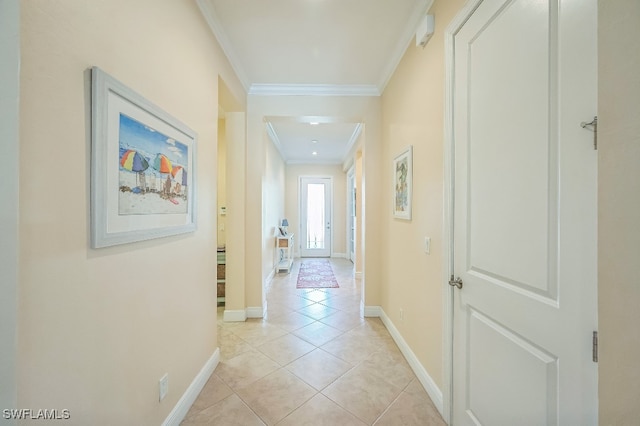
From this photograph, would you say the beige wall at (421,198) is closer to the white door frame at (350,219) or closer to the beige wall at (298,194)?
the white door frame at (350,219)

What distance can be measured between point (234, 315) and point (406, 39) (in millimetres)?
3279

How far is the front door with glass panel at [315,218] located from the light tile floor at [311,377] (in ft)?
13.0

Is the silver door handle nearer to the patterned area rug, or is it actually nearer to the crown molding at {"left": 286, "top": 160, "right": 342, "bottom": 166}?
the patterned area rug

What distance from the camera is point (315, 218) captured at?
7168 mm

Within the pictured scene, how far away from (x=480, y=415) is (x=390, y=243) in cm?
164

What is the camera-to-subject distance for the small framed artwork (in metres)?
2.15

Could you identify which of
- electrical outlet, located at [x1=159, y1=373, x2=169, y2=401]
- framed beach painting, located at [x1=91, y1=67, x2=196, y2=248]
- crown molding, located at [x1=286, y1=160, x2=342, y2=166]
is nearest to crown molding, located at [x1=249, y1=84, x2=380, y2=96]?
framed beach painting, located at [x1=91, y1=67, x2=196, y2=248]

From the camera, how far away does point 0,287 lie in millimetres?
657

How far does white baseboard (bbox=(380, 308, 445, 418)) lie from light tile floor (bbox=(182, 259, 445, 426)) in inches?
1.7

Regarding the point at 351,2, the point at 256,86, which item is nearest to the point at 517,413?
the point at 351,2

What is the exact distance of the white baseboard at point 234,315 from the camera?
2.96 metres

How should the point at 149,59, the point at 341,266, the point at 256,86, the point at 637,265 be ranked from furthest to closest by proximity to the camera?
the point at 341,266 → the point at 256,86 → the point at 149,59 → the point at 637,265

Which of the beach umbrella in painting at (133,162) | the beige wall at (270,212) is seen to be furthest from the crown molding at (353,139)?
the beach umbrella in painting at (133,162)

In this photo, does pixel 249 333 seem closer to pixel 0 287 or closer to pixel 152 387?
pixel 152 387
